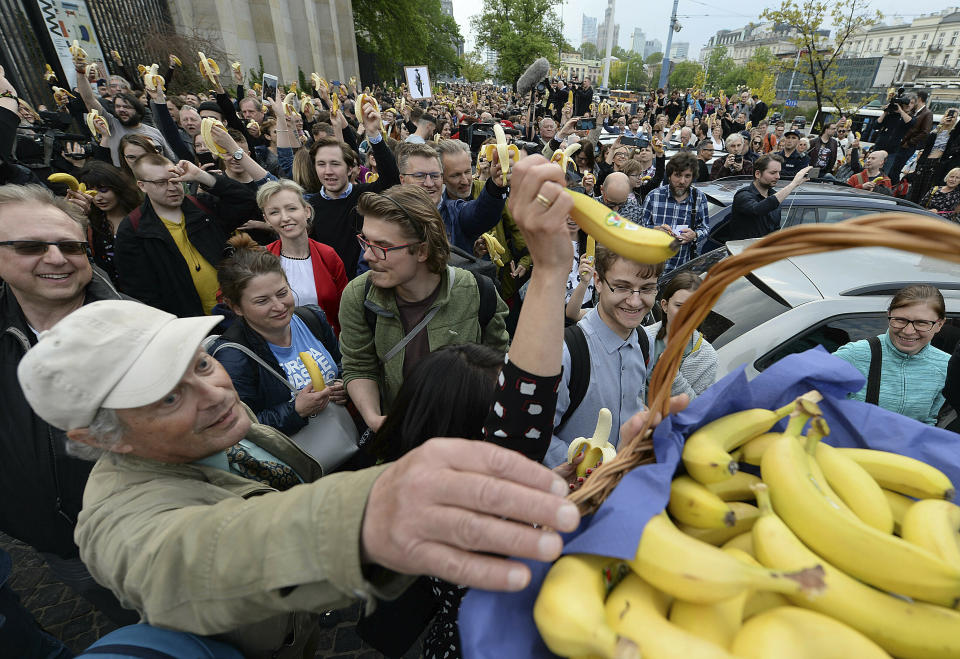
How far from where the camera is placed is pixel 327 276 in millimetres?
3189

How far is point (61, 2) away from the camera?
29.5ft

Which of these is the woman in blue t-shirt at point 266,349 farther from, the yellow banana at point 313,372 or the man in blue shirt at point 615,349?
the man in blue shirt at point 615,349

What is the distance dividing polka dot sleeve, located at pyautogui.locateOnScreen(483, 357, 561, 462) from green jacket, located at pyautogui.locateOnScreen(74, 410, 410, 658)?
0.45 meters

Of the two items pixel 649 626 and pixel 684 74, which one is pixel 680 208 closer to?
pixel 649 626

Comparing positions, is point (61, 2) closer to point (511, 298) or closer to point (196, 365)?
point (511, 298)

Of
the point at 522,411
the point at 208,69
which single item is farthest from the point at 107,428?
the point at 208,69

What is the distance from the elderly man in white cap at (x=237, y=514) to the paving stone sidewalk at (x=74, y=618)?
173 cm

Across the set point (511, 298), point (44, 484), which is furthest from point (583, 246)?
point (44, 484)

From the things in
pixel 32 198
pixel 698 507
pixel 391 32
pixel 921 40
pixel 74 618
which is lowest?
pixel 74 618

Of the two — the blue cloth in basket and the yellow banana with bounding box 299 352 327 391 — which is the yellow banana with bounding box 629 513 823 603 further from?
the yellow banana with bounding box 299 352 327 391

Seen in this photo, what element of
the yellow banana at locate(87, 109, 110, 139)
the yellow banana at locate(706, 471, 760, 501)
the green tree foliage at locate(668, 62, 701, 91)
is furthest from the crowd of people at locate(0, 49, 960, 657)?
the green tree foliage at locate(668, 62, 701, 91)

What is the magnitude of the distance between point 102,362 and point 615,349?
1.82 meters

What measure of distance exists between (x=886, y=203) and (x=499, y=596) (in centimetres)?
678

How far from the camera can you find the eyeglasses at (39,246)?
Result: 6.18 feet
